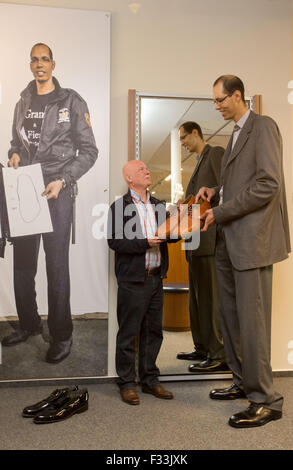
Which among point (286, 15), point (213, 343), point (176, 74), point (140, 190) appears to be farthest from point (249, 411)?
point (286, 15)

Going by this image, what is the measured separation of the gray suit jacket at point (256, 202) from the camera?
2.17 m

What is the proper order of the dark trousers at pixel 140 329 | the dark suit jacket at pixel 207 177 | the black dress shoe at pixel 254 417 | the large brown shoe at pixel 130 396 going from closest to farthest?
the black dress shoe at pixel 254 417
the large brown shoe at pixel 130 396
the dark trousers at pixel 140 329
the dark suit jacket at pixel 207 177

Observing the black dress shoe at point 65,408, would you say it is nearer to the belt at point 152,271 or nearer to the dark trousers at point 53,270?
the dark trousers at point 53,270

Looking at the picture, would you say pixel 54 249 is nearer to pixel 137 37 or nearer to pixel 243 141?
pixel 243 141

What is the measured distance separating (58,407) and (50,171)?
149 centimetres

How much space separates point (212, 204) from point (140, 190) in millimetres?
487

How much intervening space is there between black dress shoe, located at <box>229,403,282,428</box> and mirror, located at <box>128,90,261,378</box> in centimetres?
72

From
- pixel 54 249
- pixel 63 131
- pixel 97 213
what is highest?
pixel 63 131

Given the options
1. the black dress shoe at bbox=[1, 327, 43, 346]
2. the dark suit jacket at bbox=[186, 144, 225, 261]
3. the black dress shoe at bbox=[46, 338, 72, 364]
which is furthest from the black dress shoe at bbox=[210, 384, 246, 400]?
the black dress shoe at bbox=[1, 327, 43, 346]

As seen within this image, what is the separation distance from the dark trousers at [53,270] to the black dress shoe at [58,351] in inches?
1.4

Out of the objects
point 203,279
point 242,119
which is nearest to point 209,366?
point 203,279

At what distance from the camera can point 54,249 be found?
2.79 meters

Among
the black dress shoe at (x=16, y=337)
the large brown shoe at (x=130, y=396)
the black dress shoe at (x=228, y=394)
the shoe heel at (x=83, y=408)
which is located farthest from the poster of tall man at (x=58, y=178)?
the black dress shoe at (x=228, y=394)

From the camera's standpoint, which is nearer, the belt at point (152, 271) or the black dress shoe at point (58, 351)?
the belt at point (152, 271)
